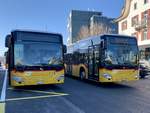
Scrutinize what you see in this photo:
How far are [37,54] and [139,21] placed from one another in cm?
3210

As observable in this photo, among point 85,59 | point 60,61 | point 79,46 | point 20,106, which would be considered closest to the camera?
point 20,106

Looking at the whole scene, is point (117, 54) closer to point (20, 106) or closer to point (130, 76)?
point (130, 76)

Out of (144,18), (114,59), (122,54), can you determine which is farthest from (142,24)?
(114,59)

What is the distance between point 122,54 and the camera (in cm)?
1373

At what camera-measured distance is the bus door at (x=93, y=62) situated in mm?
14203

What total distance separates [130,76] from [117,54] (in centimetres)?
150

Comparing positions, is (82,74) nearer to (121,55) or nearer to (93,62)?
(93,62)

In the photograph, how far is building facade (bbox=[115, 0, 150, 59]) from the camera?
38.6 meters

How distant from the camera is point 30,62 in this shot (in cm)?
1202

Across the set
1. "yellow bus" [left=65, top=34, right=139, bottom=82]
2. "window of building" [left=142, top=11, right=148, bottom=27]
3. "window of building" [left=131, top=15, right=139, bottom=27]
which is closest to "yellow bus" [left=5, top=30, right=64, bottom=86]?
"yellow bus" [left=65, top=34, right=139, bottom=82]

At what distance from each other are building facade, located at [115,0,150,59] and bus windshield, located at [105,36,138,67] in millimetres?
24459

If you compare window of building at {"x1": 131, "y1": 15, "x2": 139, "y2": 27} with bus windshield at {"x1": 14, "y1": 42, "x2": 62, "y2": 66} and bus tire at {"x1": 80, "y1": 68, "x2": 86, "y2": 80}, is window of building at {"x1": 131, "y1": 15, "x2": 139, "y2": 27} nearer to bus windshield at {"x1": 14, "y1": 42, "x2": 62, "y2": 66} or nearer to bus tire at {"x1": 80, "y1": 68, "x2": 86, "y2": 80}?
bus tire at {"x1": 80, "y1": 68, "x2": 86, "y2": 80}

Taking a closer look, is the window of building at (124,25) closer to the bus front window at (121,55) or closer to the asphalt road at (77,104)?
the bus front window at (121,55)

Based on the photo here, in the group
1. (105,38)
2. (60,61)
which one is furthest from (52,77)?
(105,38)
